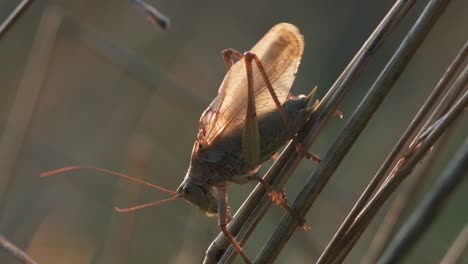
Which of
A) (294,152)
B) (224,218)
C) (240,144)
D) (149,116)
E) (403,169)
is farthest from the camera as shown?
(149,116)

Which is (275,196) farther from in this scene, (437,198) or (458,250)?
(437,198)

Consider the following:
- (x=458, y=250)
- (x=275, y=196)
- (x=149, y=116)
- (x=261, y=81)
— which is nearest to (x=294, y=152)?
(x=275, y=196)

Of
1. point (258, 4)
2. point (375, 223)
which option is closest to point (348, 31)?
point (258, 4)

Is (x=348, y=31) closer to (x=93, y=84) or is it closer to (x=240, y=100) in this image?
(x=93, y=84)

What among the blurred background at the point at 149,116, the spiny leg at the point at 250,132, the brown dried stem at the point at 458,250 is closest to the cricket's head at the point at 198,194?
the spiny leg at the point at 250,132

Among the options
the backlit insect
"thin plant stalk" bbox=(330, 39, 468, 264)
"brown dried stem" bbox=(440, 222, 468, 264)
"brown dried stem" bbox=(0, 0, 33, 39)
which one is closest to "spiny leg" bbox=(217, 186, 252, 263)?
the backlit insect

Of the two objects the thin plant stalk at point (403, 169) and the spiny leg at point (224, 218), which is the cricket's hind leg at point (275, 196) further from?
the thin plant stalk at point (403, 169)
